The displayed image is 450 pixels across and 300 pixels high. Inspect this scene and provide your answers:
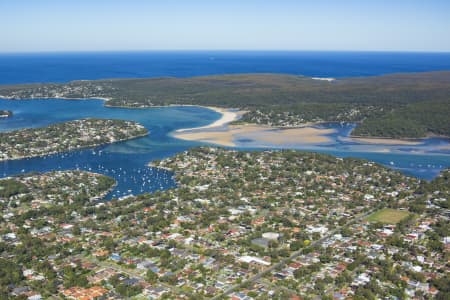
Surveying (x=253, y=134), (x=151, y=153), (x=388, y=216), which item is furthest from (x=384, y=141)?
(x=151, y=153)

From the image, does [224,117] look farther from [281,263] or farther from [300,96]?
[281,263]

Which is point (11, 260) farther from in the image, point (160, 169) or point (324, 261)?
point (160, 169)

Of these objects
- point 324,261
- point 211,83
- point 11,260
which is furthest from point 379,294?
point 211,83

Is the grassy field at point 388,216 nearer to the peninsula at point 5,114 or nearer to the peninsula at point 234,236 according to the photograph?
the peninsula at point 234,236

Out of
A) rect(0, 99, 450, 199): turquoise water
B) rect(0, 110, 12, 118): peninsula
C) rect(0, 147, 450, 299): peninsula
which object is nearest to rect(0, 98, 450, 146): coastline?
rect(0, 99, 450, 199): turquoise water

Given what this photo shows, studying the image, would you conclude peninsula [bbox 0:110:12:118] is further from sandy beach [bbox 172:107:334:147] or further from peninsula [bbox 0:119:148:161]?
sandy beach [bbox 172:107:334:147]
